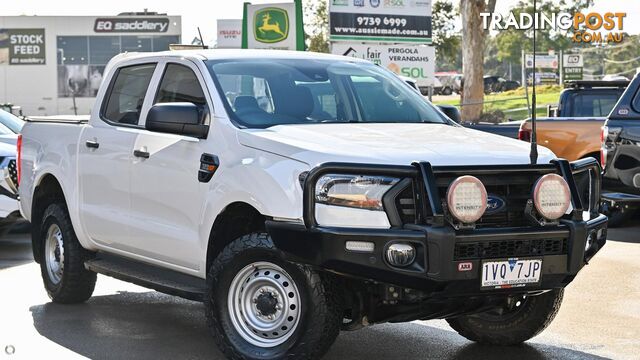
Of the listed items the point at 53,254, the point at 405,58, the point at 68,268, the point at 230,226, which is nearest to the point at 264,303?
the point at 230,226

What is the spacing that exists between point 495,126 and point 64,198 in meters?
8.03

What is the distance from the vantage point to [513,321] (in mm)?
7113

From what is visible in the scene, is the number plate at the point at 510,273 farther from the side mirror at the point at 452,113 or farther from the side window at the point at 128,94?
the side window at the point at 128,94

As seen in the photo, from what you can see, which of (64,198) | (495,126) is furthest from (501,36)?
(64,198)

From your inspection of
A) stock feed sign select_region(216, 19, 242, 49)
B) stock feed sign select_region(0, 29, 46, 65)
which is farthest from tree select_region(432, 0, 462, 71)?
stock feed sign select_region(0, 29, 46, 65)

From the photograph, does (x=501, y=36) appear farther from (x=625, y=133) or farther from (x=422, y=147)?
(x=422, y=147)

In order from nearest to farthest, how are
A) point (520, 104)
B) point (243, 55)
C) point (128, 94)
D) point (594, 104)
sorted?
1. point (243, 55)
2. point (128, 94)
3. point (594, 104)
4. point (520, 104)

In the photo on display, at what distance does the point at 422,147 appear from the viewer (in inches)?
244

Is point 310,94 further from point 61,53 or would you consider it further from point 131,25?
point 61,53

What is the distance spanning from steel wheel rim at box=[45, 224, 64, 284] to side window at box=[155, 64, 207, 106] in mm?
1646

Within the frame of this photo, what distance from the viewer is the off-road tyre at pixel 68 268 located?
8414 millimetres

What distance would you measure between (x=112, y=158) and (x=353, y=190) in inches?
97.8

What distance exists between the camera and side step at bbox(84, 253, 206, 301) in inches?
273

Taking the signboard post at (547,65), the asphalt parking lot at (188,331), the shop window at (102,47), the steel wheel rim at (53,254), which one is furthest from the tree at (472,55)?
the shop window at (102,47)
